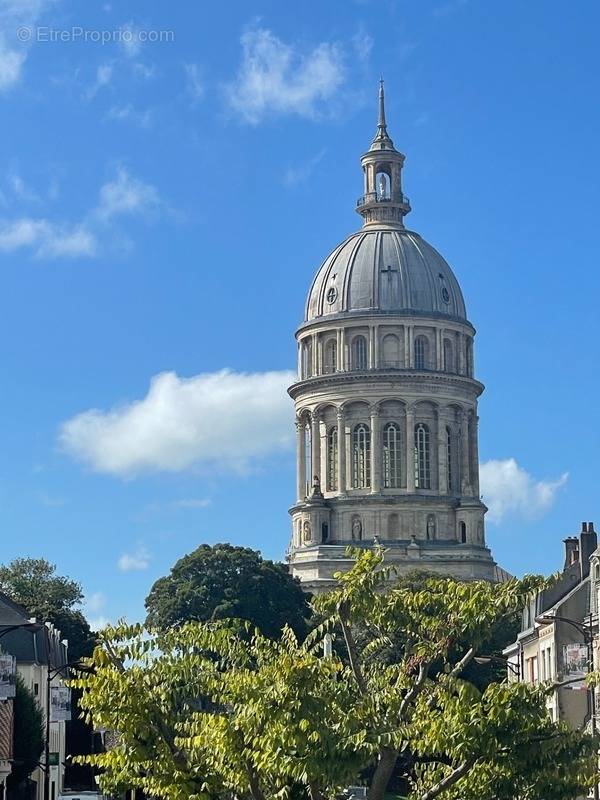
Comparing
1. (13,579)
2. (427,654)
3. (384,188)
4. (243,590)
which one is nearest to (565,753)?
(427,654)

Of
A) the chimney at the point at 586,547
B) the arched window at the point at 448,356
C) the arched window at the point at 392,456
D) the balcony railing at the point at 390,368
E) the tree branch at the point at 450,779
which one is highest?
the arched window at the point at 448,356

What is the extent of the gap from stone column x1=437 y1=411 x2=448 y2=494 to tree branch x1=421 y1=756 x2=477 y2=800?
12429cm

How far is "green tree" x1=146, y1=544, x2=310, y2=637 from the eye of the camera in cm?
12988

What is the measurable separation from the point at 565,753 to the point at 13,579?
7927 centimetres

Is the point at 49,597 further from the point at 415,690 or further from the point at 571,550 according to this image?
the point at 415,690

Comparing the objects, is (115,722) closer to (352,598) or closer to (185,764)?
(185,764)

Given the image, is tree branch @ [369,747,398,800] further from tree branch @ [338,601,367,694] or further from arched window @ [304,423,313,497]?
arched window @ [304,423,313,497]

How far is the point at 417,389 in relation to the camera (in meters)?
160

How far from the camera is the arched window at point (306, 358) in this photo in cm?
16500

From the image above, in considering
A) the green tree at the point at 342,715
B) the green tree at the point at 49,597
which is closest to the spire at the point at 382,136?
the green tree at the point at 49,597

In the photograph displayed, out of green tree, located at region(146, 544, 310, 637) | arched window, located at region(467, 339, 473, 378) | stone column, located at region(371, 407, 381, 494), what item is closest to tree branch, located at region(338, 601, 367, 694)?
green tree, located at region(146, 544, 310, 637)

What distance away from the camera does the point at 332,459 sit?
161875mm

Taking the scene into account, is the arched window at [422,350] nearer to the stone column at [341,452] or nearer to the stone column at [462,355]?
the stone column at [462,355]

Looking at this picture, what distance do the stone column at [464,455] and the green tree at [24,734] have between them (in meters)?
96.7
